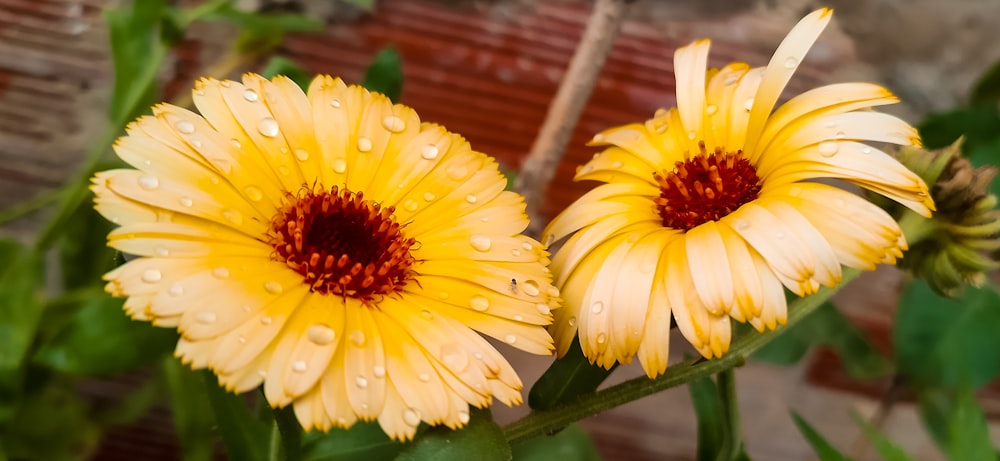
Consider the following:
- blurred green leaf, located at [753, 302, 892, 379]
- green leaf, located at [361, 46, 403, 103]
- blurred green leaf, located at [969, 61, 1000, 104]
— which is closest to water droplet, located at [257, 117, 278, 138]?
green leaf, located at [361, 46, 403, 103]

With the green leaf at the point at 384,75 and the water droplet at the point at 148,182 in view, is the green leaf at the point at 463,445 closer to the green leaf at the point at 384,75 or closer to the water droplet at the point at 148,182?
the water droplet at the point at 148,182

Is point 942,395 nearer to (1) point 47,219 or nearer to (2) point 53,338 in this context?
(2) point 53,338

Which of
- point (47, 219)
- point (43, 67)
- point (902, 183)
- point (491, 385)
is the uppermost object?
point (902, 183)

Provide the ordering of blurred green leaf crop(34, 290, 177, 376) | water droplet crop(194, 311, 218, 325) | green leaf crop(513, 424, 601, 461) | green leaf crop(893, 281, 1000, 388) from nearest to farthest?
1. water droplet crop(194, 311, 218, 325)
2. blurred green leaf crop(34, 290, 177, 376)
3. green leaf crop(513, 424, 601, 461)
4. green leaf crop(893, 281, 1000, 388)

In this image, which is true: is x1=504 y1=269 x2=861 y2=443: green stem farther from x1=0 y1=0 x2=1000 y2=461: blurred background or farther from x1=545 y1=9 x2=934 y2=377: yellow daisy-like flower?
x1=0 y1=0 x2=1000 y2=461: blurred background

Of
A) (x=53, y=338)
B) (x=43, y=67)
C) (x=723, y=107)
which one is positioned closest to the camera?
(x=723, y=107)

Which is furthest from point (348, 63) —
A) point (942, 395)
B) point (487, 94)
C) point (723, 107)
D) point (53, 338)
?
point (942, 395)
